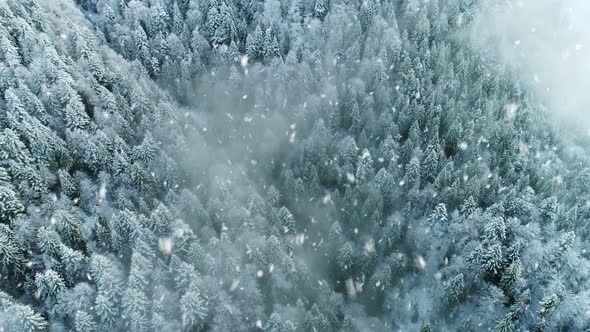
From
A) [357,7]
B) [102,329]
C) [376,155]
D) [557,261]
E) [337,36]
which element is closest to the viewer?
[102,329]

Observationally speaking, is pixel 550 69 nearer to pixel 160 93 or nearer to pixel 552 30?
pixel 552 30

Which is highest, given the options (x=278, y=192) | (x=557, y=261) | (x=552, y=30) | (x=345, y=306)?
(x=552, y=30)

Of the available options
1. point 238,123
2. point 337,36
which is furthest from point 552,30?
point 238,123

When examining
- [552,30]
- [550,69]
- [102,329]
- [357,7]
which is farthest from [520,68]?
[102,329]

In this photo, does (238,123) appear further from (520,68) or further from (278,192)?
(520,68)

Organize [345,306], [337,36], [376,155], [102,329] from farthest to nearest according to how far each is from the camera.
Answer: [337,36] → [376,155] → [345,306] → [102,329]

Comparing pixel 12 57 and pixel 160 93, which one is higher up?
pixel 12 57

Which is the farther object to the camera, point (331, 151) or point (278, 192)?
point (331, 151)
